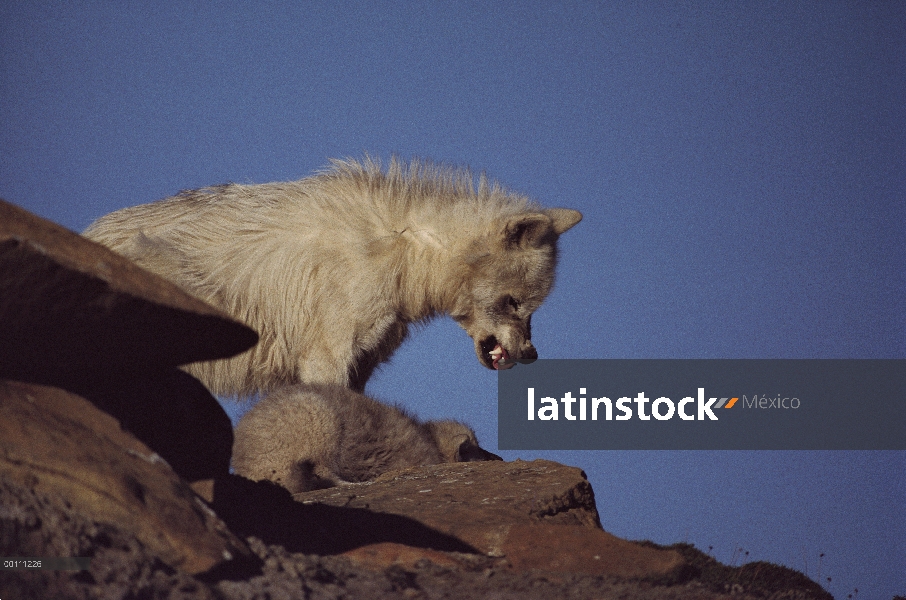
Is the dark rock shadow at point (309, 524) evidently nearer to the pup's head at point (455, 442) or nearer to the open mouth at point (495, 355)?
the pup's head at point (455, 442)

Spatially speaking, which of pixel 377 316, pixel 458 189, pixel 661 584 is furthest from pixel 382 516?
pixel 458 189

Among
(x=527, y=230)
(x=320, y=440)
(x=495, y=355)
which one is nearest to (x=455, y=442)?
(x=495, y=355)

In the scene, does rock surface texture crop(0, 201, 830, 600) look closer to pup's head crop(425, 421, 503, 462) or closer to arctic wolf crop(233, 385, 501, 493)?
arctic wolf crop(233, 385, 501, 493)

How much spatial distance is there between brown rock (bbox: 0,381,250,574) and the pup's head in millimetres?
5315

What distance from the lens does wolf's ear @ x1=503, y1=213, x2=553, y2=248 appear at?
33.7ft

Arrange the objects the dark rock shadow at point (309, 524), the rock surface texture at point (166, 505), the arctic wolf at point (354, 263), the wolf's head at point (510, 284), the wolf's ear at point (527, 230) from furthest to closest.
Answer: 1. the wolf's head at point (510, 284)
2. the wolf's ear at point (527, 230)
3. the arctic wolf at point (354, 263)
4. the dark rock shadow at point (309, 524)
5. the rock surface texture at point (166, 505)

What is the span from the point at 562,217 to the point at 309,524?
581 centimetres

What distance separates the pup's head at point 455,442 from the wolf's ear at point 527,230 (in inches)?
79.2

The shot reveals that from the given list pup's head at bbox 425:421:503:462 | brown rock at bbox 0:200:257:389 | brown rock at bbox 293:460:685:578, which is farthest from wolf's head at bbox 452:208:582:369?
brown rock at bbox 0:200:257:389

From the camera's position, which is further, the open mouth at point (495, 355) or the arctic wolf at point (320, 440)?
the open mouth at point (495, 355)

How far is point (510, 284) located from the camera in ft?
34.6

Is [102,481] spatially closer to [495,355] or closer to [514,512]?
[514,512]

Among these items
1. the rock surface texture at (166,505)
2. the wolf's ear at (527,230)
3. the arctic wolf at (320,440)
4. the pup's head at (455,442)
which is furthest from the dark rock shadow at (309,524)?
the wolf's ear at (527,230)

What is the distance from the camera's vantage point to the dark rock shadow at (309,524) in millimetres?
5527
